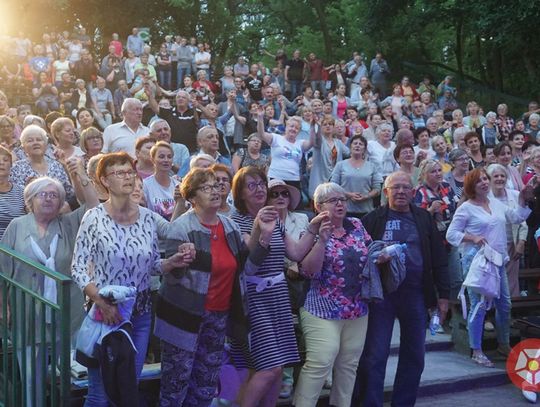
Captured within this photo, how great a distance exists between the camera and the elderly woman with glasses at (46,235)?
199 inches

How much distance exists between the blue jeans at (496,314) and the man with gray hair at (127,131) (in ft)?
11.8


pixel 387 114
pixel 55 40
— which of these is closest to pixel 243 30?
pixel 55 40

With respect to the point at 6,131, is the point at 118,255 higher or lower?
lower

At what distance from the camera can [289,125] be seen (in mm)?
10359

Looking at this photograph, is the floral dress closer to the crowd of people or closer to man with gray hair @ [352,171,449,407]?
the crowd of people

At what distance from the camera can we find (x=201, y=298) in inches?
187

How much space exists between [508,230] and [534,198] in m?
0.53

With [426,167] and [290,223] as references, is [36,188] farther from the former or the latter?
[426,167]

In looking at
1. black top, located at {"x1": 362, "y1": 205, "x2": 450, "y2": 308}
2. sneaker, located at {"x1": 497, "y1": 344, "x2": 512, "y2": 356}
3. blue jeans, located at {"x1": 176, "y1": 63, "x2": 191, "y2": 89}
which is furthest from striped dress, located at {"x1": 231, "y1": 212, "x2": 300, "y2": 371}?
blue jeans, located at {"x1": 176, "y1": 63, "x2": 191, "y2": 89}

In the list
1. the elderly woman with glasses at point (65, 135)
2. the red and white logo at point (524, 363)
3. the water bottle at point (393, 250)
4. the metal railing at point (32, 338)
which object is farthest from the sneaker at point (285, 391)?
the elderly woman with glasses at point (65, 135)

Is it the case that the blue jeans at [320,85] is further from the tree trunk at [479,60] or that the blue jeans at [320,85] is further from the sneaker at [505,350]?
the sneaker at [505,350]

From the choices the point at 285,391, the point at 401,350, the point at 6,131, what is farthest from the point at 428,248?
the point at 6,131

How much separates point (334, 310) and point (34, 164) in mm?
2905

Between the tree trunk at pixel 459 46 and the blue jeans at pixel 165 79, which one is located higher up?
the tree trunk at pixel 459 46
